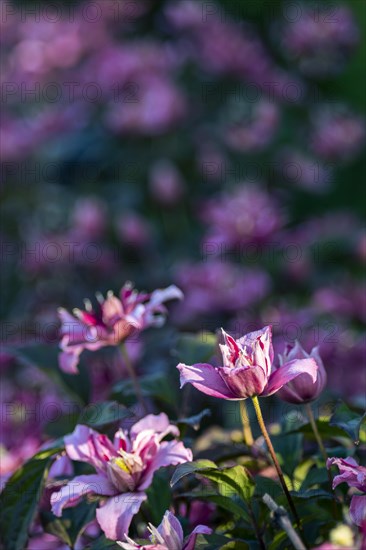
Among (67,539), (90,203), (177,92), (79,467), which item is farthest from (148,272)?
(67,539)

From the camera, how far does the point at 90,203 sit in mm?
2514

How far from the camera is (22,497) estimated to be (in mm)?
828

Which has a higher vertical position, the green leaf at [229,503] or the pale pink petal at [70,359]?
the pale pink petal at [70,359]

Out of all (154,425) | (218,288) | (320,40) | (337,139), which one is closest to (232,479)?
(154,425)

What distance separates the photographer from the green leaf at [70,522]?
30.9 inches

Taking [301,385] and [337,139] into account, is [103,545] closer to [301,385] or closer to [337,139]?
[301,385]

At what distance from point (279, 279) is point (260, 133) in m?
0.79

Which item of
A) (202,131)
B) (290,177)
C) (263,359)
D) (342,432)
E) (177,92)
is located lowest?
(290,177)

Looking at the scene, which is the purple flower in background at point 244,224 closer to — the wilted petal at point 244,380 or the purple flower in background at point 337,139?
the purple flower in background at point 337,139

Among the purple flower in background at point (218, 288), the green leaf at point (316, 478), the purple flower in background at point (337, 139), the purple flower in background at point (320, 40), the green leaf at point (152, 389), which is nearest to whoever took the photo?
the green leaf at point (316, 478)

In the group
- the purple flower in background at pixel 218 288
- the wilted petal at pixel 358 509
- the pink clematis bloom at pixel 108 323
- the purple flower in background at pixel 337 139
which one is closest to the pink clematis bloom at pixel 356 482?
the wilted petal at pixel 358 509

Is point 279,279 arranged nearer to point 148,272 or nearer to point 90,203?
point 148,272

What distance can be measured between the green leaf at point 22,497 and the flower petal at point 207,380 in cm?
18

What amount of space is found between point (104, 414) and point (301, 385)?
20cm
